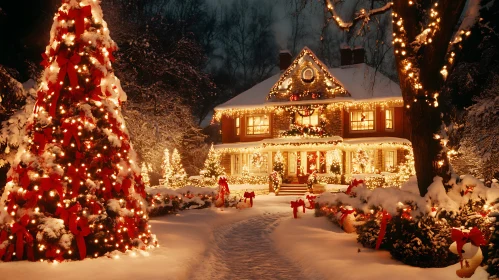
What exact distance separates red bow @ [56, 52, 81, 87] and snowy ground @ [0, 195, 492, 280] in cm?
355

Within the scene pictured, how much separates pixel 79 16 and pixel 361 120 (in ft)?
81.9

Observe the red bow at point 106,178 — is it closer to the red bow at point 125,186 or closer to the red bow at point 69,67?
the red bow at point 125,186

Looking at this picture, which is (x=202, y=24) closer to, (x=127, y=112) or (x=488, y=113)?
(x=127, y=112)

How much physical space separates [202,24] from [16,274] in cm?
3941

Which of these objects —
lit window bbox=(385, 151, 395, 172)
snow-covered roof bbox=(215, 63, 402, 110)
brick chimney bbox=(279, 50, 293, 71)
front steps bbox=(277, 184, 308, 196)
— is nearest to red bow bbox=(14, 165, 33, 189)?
front steps bbox=(277, 184, 308, 196)

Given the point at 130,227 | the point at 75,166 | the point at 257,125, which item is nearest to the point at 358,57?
the point at 257,125

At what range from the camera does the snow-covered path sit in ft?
28.4

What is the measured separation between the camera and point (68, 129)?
885 cm

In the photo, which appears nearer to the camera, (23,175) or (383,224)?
(23,175)

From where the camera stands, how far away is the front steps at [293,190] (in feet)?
92.9

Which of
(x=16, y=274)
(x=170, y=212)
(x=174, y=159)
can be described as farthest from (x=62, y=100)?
(x=174, y=159)

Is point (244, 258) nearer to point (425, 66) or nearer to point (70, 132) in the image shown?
point (70, 132)

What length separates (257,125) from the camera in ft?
112

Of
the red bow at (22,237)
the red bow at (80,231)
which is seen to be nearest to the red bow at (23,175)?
the red bow at (22,237)
